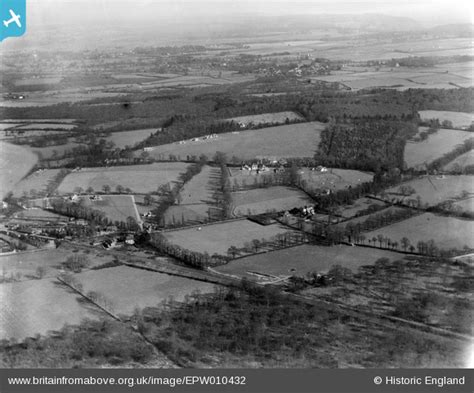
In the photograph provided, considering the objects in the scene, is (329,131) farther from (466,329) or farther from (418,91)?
(466,329)

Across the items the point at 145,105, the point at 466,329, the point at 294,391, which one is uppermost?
the point at 145,105

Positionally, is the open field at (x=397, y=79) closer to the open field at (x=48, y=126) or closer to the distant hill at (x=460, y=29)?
the distant hill at (x=460, y=29)

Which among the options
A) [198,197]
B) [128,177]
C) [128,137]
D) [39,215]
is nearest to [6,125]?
[128,137]

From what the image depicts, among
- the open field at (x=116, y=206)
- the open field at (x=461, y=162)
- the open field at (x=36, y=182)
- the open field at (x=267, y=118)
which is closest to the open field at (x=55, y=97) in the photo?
the open field at (x=267, y=118)

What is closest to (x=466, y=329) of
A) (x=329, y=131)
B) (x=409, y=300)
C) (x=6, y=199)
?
(x=409, y=300)

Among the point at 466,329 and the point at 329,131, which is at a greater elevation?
the point at 329,131

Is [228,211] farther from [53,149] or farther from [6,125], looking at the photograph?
[6,125]

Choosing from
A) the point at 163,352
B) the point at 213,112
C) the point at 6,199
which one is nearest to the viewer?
the point at 163,352
